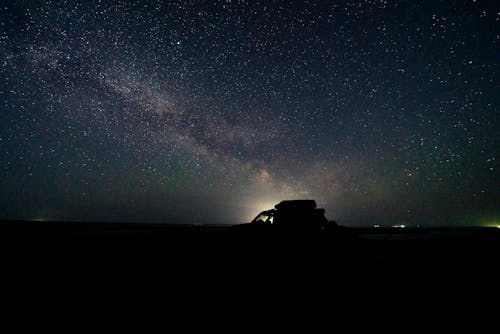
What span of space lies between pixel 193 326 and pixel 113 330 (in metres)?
1.00

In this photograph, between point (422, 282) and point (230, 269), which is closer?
point (422, 282)

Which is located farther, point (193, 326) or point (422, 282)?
point (422, 282)

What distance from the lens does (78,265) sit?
24.0ft

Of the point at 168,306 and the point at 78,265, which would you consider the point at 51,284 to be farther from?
the point at 168,306

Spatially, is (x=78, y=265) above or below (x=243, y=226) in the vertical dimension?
below

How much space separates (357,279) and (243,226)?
8.35 meters

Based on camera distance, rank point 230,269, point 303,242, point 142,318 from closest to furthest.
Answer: point 142,318
point 230,269
point 303,242

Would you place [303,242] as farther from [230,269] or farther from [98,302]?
[98,302]

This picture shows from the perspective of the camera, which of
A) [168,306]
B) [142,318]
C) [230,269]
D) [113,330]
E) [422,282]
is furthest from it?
[230,269]

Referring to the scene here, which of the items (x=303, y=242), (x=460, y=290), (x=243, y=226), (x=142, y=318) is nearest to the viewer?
(x=142, y=318)

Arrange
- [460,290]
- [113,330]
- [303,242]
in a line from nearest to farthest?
[113,330]
[460,290]
[303,242]

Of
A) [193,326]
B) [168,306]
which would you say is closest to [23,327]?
[168,306]

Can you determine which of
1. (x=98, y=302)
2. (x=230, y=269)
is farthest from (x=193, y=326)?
(x=230, y=269)

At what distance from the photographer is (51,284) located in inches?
208
